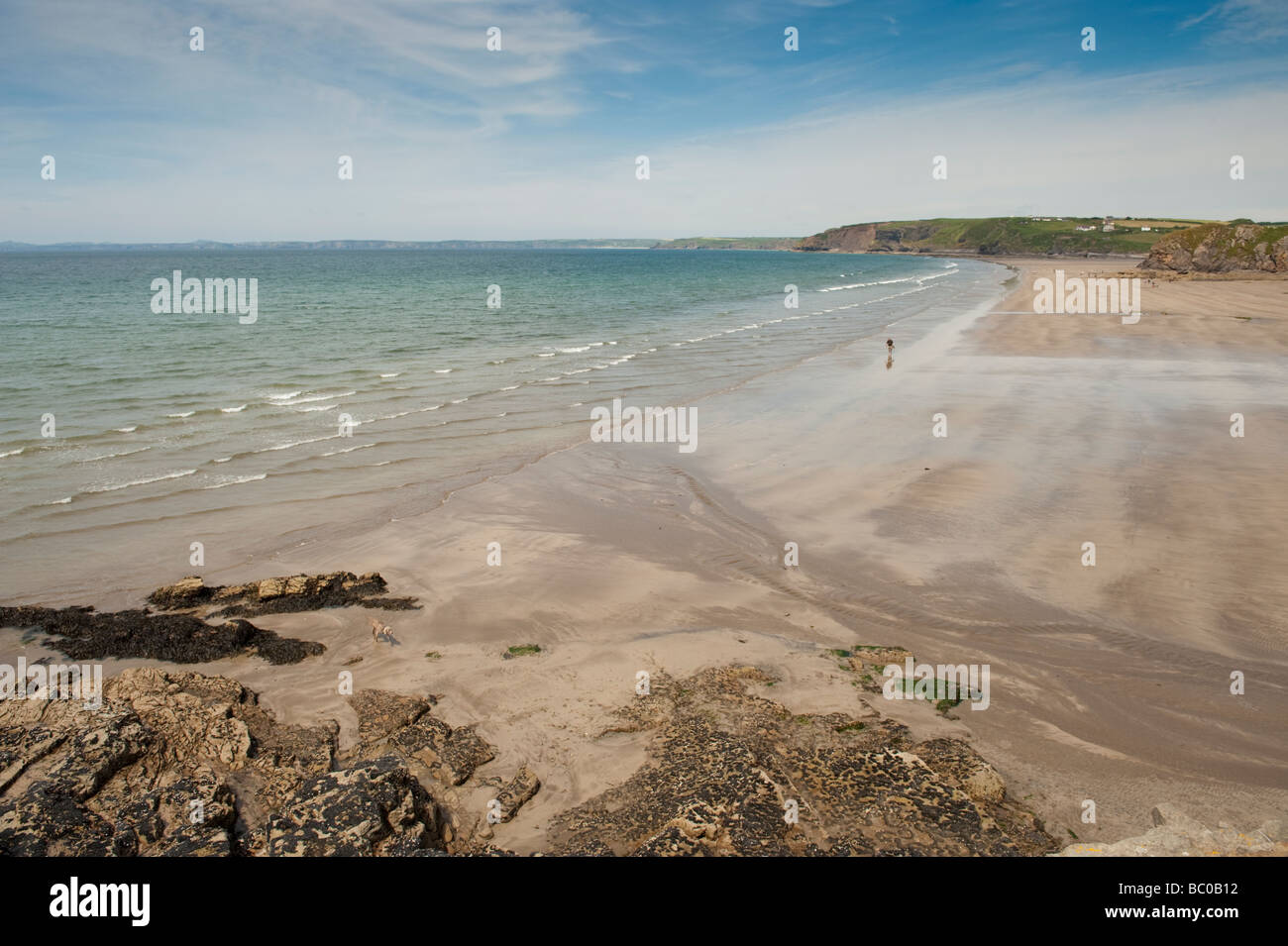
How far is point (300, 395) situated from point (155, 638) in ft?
62.3

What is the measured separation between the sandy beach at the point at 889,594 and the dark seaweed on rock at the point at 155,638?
28 centimetres

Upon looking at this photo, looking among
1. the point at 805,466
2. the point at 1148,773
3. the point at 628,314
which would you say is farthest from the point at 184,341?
the point at 1148,773

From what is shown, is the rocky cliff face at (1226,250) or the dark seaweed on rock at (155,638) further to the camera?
the rocky cliff face at (1226,250)

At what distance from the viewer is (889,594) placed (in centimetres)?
1121

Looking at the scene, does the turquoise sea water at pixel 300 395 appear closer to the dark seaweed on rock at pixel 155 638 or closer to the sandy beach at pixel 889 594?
the dark seaweed on rock at pixel 155 638

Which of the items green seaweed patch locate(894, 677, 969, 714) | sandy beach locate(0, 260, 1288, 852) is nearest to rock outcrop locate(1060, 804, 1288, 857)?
sandy beach locate(0, 260, 1288, 852)

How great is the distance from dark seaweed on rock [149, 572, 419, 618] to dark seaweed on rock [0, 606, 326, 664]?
483mm

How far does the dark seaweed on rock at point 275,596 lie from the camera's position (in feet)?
35.5

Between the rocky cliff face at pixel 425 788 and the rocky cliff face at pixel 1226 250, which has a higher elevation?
the rocky cliff face at pixel 1226 250

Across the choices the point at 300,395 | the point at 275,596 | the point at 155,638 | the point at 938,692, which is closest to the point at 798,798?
the point at 938,692

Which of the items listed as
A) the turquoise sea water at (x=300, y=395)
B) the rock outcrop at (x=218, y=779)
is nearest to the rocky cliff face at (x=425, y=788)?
the rock outcrop at (x=218, y=779)

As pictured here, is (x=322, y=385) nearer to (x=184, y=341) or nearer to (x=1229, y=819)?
(x=184, y=341)

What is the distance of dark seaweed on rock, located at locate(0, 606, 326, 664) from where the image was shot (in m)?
9.46

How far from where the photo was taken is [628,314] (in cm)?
6003
